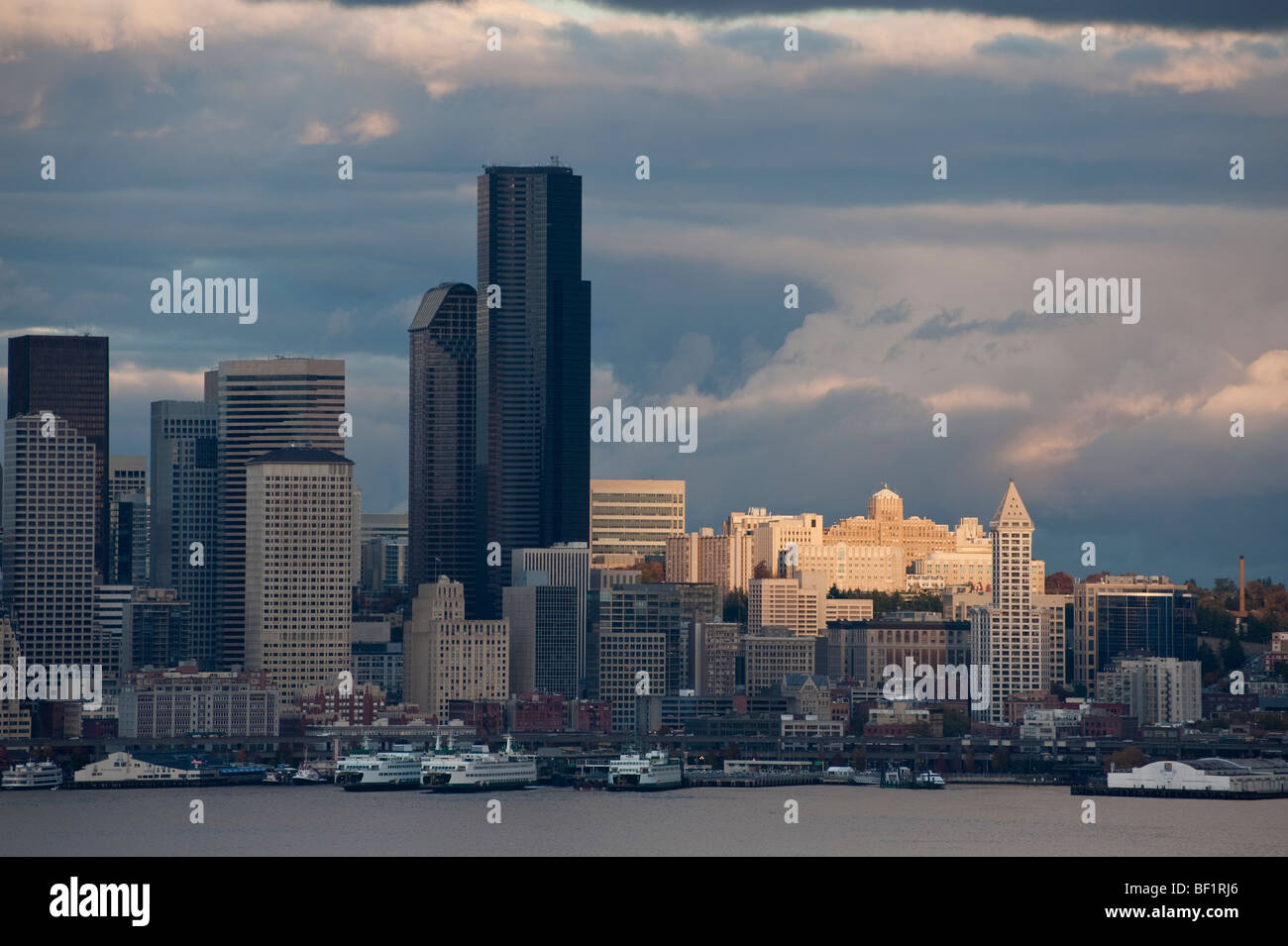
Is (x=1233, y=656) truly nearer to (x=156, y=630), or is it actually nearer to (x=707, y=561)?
(x=707, y=561)

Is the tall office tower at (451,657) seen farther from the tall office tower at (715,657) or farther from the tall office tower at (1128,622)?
the tall office tower at (1128,622)

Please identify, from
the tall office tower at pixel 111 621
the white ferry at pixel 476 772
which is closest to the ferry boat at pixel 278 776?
the white ferry at pixel 476 772

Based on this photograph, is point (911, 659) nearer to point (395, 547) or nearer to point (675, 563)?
point (675, 563)

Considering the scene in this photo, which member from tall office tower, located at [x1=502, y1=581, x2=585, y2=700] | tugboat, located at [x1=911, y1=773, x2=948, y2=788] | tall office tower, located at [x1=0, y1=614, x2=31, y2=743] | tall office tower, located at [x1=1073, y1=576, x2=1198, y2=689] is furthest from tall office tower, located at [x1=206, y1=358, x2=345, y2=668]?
tugboat, located at [x1=911, y1=773, x2=948, y2=788]

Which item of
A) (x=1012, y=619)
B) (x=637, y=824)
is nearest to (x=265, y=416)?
(x=1012, y=619)
